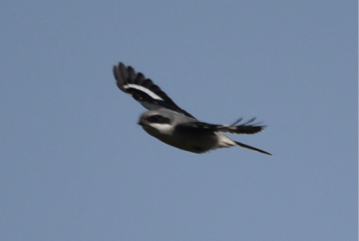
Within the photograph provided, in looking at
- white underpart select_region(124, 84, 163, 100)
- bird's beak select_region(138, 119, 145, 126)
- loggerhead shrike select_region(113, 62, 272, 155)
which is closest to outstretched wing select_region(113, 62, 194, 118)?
white underpart select_region(124, 84, 163, 100)

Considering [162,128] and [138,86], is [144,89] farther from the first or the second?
[162,128]

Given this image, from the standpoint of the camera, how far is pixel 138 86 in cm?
1088

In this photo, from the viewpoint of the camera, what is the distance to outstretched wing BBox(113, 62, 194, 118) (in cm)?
1055

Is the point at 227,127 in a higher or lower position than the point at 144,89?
lower

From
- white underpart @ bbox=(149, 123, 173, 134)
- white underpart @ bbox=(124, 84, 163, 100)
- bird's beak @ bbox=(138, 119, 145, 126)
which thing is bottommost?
white underpart @ bbox=(149, 123, 173, 134)

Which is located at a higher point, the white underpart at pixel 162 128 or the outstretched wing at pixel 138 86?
the outstretched wing at pixel 138 86

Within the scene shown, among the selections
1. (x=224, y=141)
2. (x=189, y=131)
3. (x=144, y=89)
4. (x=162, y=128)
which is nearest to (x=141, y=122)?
(x=162, y=128)

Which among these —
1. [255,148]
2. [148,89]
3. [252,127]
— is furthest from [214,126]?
[148,89]

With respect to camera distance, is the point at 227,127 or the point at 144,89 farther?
the point at 144,89

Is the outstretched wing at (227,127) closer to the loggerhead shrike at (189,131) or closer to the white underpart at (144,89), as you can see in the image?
the loggerhead shrike at (189,131)

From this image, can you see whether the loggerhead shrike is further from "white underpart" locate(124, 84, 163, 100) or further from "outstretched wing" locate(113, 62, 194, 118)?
"white underpart" locate(124, 84, 163, 100)

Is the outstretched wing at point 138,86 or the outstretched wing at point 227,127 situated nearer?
the outstretched wing at point 227,127

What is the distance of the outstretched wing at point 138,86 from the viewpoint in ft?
34.6

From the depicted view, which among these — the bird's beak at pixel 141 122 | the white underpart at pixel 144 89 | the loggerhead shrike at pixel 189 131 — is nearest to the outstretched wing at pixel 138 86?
the white underpart at pixel 144 89
